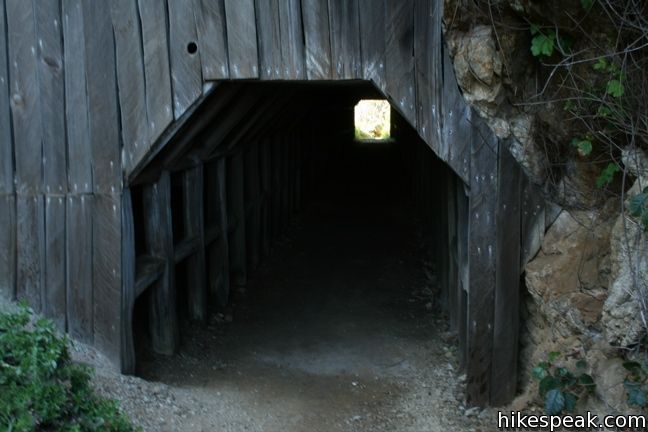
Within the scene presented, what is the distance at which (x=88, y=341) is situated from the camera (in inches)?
231

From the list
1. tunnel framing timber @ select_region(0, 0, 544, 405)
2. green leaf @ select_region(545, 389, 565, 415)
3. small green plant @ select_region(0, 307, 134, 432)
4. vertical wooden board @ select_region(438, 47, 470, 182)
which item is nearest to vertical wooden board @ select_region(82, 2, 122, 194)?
tunnel framing timber @ select_region(0, 0, 544, 405)

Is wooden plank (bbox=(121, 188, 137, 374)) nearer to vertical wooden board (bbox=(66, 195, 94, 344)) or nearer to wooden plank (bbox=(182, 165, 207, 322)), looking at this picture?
vertical wooden board (bbox=(66, 195, 94, 344))

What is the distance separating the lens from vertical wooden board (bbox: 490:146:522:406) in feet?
18.3

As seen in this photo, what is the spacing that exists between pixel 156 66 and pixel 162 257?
5.92 feet

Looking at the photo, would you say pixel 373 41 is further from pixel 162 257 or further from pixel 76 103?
pixel 162 257

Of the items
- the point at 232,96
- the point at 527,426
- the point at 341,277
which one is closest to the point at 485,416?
the point at 527,426

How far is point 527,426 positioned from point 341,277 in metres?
4.93

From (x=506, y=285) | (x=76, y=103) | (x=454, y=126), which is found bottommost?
(x=506, y=285)

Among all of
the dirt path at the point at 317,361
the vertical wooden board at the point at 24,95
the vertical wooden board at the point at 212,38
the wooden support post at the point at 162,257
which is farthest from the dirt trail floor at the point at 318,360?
the vertical wooden board at the point at 212,38

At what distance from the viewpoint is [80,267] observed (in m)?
5.86

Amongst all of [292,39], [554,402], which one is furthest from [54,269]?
[554,402]

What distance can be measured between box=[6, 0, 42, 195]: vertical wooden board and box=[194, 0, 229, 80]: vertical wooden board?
125 centimetres

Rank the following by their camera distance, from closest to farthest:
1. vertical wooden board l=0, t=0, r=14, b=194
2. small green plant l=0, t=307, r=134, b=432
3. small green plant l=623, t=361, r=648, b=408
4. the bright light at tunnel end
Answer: small green plant l=0, t=307, r=134, b=432
small green plant l=623, t=361, r=648, b=408
vertical wooden board l=0, t=0, r=14, b=194
the bright light at tunnel end

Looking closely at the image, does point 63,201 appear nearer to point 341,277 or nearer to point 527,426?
point 527,426
